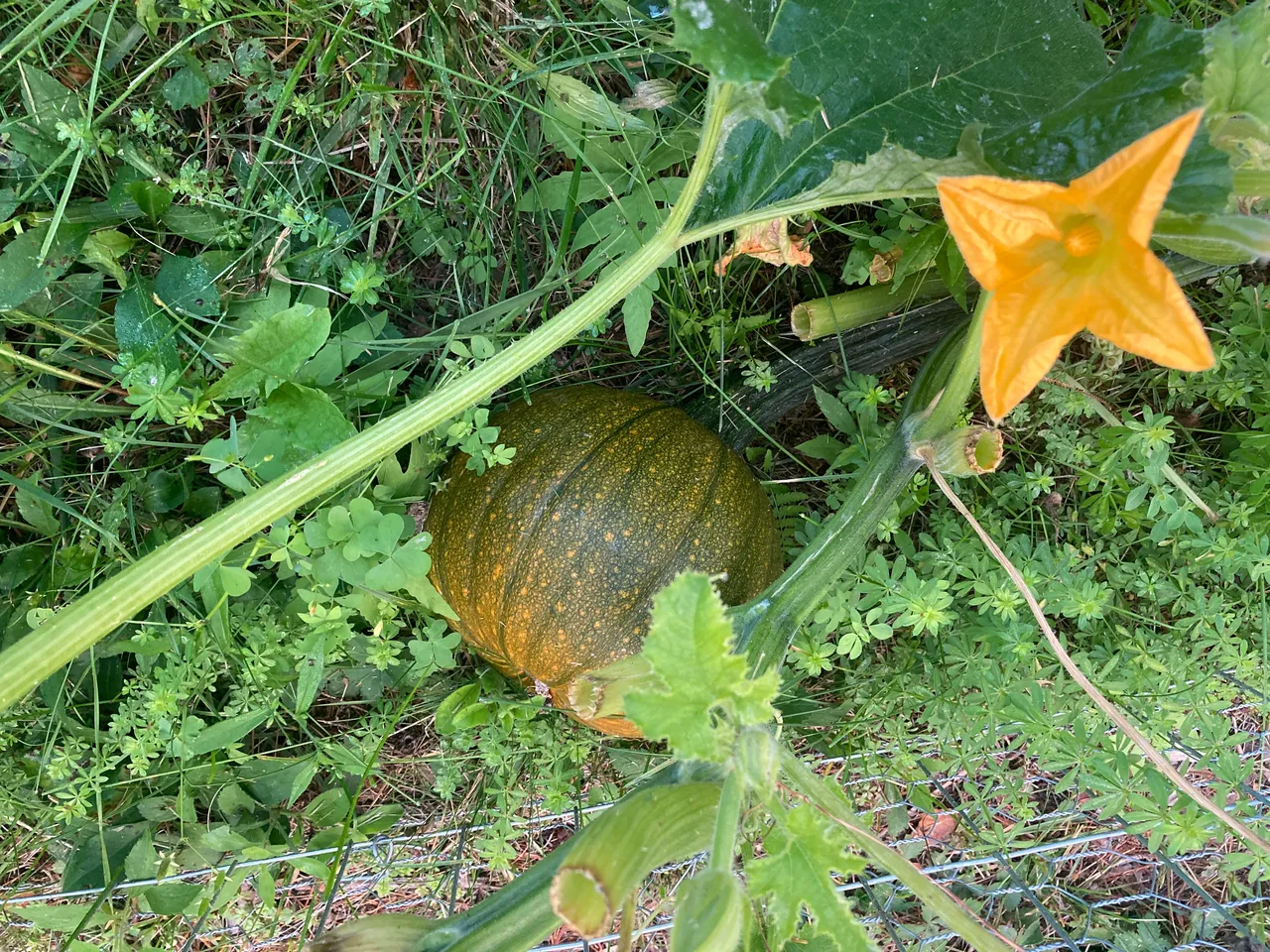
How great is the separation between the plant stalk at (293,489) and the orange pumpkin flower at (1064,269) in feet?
1.78

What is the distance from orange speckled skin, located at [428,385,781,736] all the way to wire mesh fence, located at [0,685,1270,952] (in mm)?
716

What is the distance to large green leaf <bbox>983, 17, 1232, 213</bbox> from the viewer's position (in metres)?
1.55

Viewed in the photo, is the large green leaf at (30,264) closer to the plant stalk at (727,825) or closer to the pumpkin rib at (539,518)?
the pumpkin rib at (539,518)

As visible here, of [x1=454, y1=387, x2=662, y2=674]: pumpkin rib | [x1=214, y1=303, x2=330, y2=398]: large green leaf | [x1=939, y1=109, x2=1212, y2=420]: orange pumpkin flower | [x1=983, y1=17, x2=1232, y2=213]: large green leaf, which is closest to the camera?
[x1=939, y1=109, x2=1212, y2=420]: orange pumpkin flower

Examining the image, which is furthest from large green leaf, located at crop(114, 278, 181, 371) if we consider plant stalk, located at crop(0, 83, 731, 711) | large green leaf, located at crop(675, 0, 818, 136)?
large green leaf, located at crop(675, 0, 818, 136)

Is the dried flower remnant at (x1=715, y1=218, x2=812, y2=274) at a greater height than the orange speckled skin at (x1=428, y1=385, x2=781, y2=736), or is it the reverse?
the dried flower remnant at (x1=715, y1=218, x2=812, y2=274)

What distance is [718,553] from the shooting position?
2.16 m

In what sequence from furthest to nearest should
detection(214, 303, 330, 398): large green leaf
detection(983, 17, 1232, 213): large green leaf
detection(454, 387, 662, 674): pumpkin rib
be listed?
detection(454, 387, 662, 674): pumpkin rib < detection(214, 303, 330, 398): large green leaf < detection(983, 17, 1232, 213): large green leaf

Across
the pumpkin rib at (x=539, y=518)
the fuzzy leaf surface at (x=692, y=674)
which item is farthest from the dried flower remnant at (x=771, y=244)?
the fuzzy leaf surface at (x=692, y=674)

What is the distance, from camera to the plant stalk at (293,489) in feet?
4.45

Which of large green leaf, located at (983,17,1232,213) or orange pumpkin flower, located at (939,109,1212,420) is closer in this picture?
orange pumpkin flower, located at (939,109,1212,420)

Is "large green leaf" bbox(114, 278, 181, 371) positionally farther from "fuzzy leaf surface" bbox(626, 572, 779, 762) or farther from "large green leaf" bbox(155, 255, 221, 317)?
"fuzzy leaf surface" bbox(626, 572, 779, 762)

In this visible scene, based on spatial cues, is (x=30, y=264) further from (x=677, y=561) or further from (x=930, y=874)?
(x=930, y=874)

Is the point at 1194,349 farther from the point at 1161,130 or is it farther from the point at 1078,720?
the point at 1078,720
